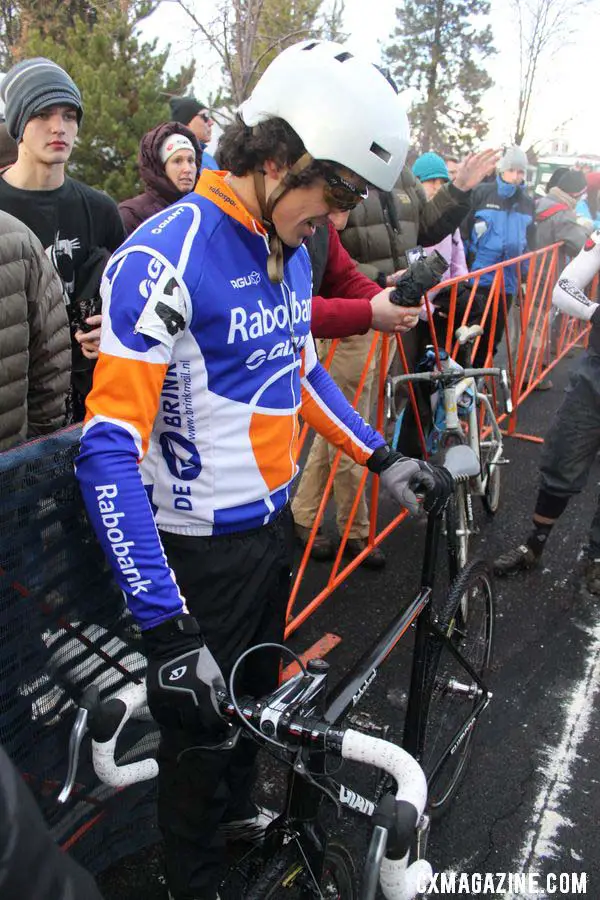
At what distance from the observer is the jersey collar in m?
1.62

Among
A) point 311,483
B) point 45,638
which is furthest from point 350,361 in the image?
point 45,638

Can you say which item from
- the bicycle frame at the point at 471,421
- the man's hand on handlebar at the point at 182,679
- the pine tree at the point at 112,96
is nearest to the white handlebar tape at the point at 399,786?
the man's hand on handlebar at the point at 182,679

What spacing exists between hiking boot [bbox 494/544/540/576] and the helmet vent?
116 inches

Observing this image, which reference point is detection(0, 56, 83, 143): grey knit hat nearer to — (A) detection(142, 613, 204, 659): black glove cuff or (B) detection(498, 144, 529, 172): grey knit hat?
(A) detection(142, 613, 204, 659): black glove cuff

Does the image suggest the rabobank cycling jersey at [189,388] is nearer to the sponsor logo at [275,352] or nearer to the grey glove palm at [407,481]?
the sponsor logo at [275,352]

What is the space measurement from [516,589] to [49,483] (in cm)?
297

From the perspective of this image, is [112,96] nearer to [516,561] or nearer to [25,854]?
[516,561]

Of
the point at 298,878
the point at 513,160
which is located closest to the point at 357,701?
the point at 298,878

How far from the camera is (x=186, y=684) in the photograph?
52.6 inches

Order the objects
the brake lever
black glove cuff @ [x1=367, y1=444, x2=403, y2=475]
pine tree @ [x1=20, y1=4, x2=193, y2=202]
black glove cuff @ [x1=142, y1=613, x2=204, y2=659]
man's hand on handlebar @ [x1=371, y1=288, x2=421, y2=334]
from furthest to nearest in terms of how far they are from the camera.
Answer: pine tree @ [x1=20, y1=4, x2=193, y2=202], man's hand on handlebar @ [x1=371, y1=288, x2=421, y2=334], black glove cuff @ [x1=367, y1=444, x2=403, y2=475], black glove cuff @ [x1=142, y1=613, x2=204, y2=659], the brake lever

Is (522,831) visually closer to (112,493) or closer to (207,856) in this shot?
(207,856)

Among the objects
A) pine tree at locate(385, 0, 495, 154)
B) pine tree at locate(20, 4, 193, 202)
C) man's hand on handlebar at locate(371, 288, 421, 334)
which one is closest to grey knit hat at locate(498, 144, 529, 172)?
pine tree at locate(20, 4, 193, 202)

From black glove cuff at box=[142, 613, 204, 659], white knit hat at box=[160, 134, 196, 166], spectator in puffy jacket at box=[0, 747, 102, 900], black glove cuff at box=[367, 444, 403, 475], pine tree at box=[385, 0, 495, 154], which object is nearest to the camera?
spectator in puffy jacket at box=[0, 747, 102, 900]

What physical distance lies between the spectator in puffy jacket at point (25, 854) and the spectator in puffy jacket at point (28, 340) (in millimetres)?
1400
